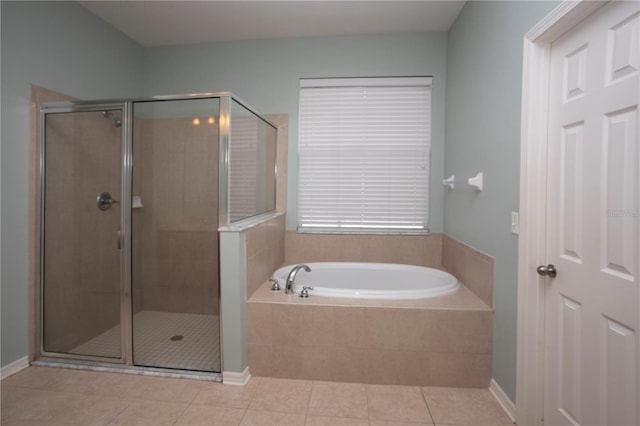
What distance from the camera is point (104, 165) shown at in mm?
2336

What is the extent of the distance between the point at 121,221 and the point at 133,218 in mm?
80

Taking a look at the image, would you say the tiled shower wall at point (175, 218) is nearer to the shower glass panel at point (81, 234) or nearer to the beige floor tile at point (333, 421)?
the shower glass panel at point (81, 234)

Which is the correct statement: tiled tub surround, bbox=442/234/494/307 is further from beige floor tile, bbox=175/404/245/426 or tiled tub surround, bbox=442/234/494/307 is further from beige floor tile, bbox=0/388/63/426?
beige floor tile, bbox=0/388/63/426

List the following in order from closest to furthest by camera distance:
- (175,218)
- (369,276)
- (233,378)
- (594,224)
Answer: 1. (594,224)
2. (233,378)
3. (175,218)
4. (369,276)

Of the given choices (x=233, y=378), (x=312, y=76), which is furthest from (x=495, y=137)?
(x=233, y=378)

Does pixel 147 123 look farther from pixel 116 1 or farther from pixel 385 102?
pixel 385 102

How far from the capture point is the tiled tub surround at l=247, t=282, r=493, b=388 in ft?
6.32

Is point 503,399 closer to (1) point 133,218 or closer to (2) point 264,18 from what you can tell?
(1) point 133,218

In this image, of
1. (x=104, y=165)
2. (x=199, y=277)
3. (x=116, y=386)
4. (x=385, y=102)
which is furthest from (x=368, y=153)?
(x=116, y=386)

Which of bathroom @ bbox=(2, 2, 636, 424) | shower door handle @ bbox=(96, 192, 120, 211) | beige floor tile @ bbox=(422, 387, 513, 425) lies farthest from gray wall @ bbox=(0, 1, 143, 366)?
beige floor tile @ bbox=(422, 387, 513, 425)

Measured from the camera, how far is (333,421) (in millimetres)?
1660

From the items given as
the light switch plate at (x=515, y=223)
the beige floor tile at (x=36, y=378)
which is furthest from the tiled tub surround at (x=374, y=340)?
the beige floor tile at (x=36, y=378)

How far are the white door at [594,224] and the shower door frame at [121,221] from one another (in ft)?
8.34

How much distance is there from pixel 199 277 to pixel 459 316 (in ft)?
6.22
